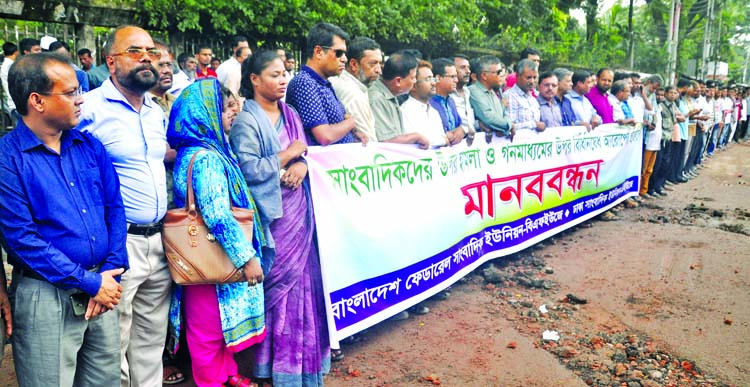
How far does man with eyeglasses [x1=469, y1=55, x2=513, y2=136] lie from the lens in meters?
5.63

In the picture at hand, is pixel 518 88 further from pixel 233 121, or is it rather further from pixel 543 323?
pixel 233 121

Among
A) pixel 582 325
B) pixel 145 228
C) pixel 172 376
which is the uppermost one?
pixel 145 228

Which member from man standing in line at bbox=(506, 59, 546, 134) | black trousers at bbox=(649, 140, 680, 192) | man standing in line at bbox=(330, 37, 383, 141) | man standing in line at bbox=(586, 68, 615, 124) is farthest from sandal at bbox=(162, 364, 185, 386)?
black trousers at bbox=(649, 140, 680, 192)

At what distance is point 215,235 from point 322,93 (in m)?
1.30

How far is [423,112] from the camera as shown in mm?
4727

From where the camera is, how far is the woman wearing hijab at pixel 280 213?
2984 mm

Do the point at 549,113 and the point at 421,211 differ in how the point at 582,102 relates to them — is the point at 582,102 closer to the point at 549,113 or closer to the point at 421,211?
the point at 549,113

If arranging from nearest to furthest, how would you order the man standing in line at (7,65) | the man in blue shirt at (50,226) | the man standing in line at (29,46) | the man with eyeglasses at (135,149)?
1. the man in blue shirt at (50,226)
2. the man with eyeglasses at (135,149)
3. the man standing in line at (29,46)
4. the man standing in line at (7,65)

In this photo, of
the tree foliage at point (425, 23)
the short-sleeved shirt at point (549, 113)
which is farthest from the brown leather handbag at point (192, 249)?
the tree foliage at point (425, 23)

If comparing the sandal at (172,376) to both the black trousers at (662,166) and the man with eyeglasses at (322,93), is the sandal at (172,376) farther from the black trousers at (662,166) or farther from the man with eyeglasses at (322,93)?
the black trousers at (662,166)

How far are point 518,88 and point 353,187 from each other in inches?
144

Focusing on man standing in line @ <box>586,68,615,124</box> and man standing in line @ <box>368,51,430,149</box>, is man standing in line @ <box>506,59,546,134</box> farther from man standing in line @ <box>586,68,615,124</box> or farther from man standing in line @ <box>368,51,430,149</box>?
man standing in line @ <box>368,51,430,149</box>

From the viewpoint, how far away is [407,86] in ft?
14.4

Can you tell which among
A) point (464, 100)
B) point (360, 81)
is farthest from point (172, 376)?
point (464, 100)
